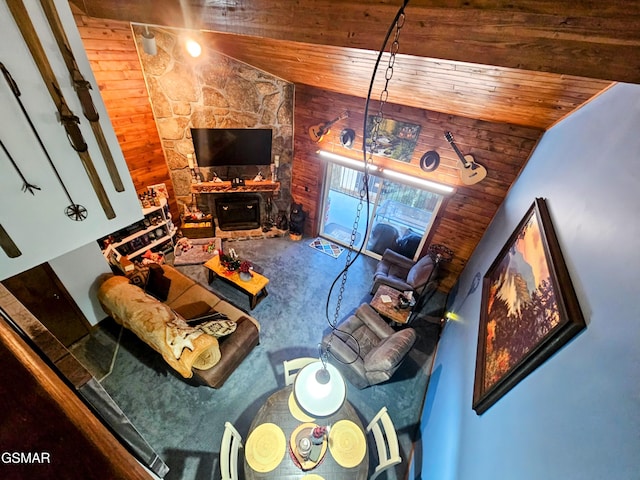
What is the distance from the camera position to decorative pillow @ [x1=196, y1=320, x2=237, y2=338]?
297 cm

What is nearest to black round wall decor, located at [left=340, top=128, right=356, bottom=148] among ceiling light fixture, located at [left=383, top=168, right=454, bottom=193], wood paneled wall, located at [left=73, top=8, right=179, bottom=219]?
ceiling light fixture, located at [left=383, top=168, right=454, bottom=193]

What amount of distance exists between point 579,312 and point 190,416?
3.61m

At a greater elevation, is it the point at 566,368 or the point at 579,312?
the point at 579,312

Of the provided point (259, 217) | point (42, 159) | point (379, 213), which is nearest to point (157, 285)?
point (42, 159)

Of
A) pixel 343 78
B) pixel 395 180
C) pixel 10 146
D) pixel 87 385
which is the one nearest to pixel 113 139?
pixel 10 146

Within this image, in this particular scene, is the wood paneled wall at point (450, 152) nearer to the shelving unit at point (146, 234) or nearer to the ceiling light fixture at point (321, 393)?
the shelving unit at point (146, 234)

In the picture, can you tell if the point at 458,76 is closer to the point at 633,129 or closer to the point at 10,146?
the point at 633,129

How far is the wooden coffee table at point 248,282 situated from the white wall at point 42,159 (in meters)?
2.29

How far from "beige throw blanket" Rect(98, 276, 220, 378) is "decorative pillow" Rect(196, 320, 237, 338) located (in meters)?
0.13

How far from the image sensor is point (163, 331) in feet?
8.91

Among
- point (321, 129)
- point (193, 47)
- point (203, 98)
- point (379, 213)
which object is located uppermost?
point (193, 47)

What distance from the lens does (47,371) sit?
1.88 feet

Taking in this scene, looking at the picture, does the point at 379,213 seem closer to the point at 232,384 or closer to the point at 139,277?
the point at 232,384

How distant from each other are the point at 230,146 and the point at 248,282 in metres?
2.49
